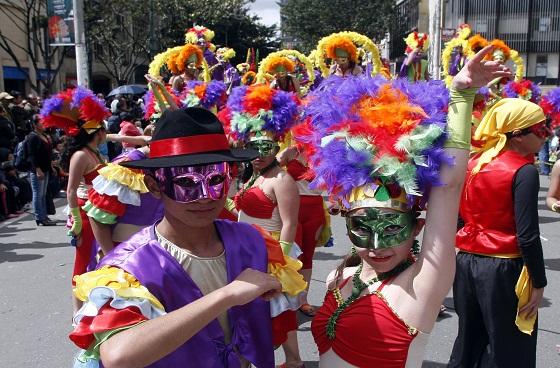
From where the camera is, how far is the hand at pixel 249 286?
60.6 inches

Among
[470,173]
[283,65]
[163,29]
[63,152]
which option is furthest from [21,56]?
[470,173]

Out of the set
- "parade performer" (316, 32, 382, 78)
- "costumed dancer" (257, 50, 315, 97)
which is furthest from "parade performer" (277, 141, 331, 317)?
"parade performer" (316, 32, 382, 78)

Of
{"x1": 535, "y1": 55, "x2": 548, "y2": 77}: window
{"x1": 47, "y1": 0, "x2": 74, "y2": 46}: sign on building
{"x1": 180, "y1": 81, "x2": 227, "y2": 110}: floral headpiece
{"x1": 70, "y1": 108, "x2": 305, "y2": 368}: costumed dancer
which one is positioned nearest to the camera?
{"x1": 70, "y1": 108, "x2": 305, "y2": 368}: costumed dancer

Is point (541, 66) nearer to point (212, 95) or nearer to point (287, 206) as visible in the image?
point (212, 95)

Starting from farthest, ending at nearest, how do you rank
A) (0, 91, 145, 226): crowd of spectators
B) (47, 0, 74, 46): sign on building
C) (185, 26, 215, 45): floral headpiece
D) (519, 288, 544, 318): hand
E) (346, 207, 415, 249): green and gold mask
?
(47, 0, 74, 46): sign on building
(185, 26, 215, 45): floral headpiece
(0, 91, 145, 226): crowd of spectators
(519, 288, 544, 318): hand
(346, 207, 415, 249): green and gold mask

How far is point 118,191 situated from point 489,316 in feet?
7.81

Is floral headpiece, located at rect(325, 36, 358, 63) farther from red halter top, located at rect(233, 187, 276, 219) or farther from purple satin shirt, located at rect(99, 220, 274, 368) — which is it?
purple satin shirt, located at rect(99, 220, 274, 368)

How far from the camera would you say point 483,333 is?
3174mm

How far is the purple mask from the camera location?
1.72 meters

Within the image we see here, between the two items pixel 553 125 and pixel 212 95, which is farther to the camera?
pixel 212 95

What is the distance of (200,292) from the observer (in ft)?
5.74

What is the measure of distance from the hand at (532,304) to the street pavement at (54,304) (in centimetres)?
121

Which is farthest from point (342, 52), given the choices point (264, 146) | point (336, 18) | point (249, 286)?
point (336, 18)

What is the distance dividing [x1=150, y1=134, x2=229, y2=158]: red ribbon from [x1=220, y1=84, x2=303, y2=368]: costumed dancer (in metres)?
1.94
